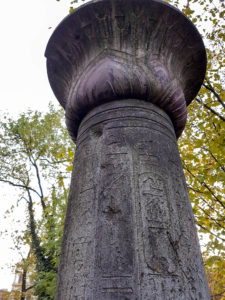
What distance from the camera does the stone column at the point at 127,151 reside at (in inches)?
48.5

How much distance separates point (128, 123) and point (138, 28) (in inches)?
34.8

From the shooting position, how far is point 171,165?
67.0 inches

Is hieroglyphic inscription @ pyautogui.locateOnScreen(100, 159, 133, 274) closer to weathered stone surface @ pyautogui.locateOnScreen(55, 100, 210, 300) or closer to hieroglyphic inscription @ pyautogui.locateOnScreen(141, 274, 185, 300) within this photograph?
weathered stone surface @ pyautogui.locateOnScreen(55, 100, 210, 300)

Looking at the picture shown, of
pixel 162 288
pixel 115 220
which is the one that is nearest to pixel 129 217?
pixel 115 220

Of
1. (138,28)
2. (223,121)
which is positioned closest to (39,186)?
(223,121)

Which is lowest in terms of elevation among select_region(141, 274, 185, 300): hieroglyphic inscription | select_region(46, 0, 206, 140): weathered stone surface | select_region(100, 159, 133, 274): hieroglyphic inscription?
select_region(141, 274, 185, 300): hieroglyphic inscription

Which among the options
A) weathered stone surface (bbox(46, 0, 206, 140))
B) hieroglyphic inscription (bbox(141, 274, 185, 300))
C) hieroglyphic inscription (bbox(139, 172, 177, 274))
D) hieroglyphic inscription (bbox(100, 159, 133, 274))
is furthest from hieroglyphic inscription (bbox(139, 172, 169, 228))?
weathered stone surface (bbox(46, 0, 206, 140))

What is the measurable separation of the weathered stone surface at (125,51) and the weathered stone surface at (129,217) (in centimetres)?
14

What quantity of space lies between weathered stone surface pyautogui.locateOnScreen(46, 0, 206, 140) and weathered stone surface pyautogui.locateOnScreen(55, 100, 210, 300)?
14 centimetres

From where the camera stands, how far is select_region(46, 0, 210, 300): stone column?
1232 millimetres

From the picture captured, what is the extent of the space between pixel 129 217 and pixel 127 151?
1.54 feet

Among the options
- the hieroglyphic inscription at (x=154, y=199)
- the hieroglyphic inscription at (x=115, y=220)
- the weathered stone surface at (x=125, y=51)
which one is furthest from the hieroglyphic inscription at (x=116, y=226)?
the weathered stone surface at (x=125, y=51)

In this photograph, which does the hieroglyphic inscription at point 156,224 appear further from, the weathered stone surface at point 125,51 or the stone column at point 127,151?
the weathered stone surface at point 125,51

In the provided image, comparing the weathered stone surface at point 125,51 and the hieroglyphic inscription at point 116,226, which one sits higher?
the weathered stone surface at point 125,51
